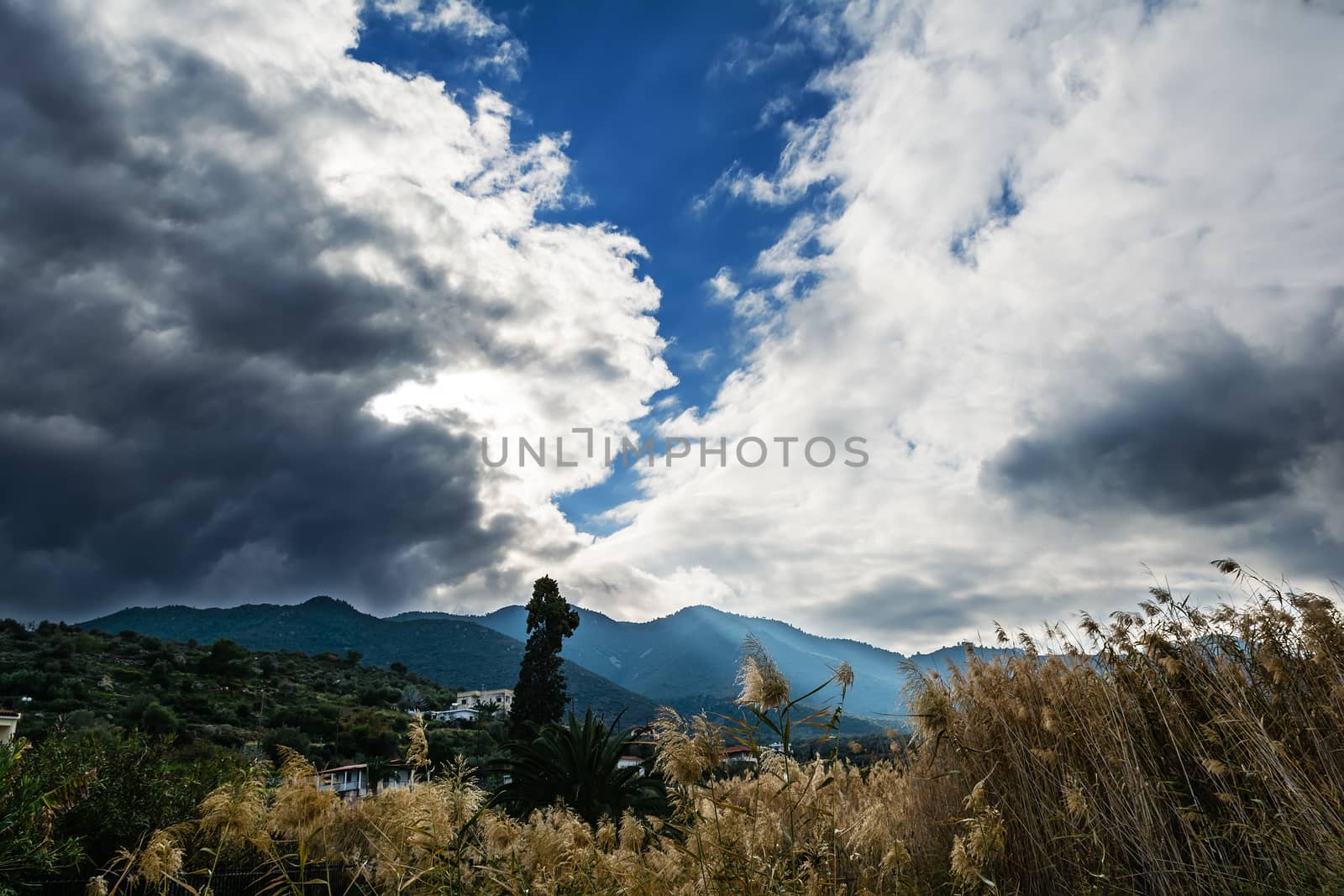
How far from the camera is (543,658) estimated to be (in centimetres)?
3884

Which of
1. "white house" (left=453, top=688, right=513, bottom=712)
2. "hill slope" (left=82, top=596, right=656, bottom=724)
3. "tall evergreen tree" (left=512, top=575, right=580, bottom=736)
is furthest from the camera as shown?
"hill slope" (left=82, top=596, right=656, bottom=724)

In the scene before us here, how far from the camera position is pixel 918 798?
5578 mm

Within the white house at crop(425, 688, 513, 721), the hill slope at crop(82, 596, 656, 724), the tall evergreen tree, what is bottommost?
the white house at crop(425, 688, 513, 721)

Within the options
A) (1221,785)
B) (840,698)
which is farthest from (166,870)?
(1221,785)

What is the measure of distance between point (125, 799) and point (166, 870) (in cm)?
599

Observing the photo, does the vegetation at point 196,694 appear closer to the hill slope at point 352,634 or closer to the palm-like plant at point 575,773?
the palm-like plant at point 575,773

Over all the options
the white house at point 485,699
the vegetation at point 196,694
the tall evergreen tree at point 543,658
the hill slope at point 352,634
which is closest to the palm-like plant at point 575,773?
the vegetation at point 196,694

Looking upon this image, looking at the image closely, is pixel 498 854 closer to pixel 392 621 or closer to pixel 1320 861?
pixel 1320 861

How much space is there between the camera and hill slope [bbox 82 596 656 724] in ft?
474

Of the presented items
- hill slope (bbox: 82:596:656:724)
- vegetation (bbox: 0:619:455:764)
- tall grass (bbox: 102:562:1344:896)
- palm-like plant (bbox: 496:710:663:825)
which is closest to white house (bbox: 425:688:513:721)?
vegetation (bbox: 0:619:455:764)

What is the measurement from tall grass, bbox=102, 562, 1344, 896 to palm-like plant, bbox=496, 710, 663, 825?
5.72 metres

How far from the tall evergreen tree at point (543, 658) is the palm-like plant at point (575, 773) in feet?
86.1

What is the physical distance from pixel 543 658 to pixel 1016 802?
36265 mm

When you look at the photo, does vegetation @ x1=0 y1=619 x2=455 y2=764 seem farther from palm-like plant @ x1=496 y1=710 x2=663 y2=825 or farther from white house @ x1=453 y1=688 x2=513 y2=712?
white house @ x1=453 y1=688 x2=513 y2=712
